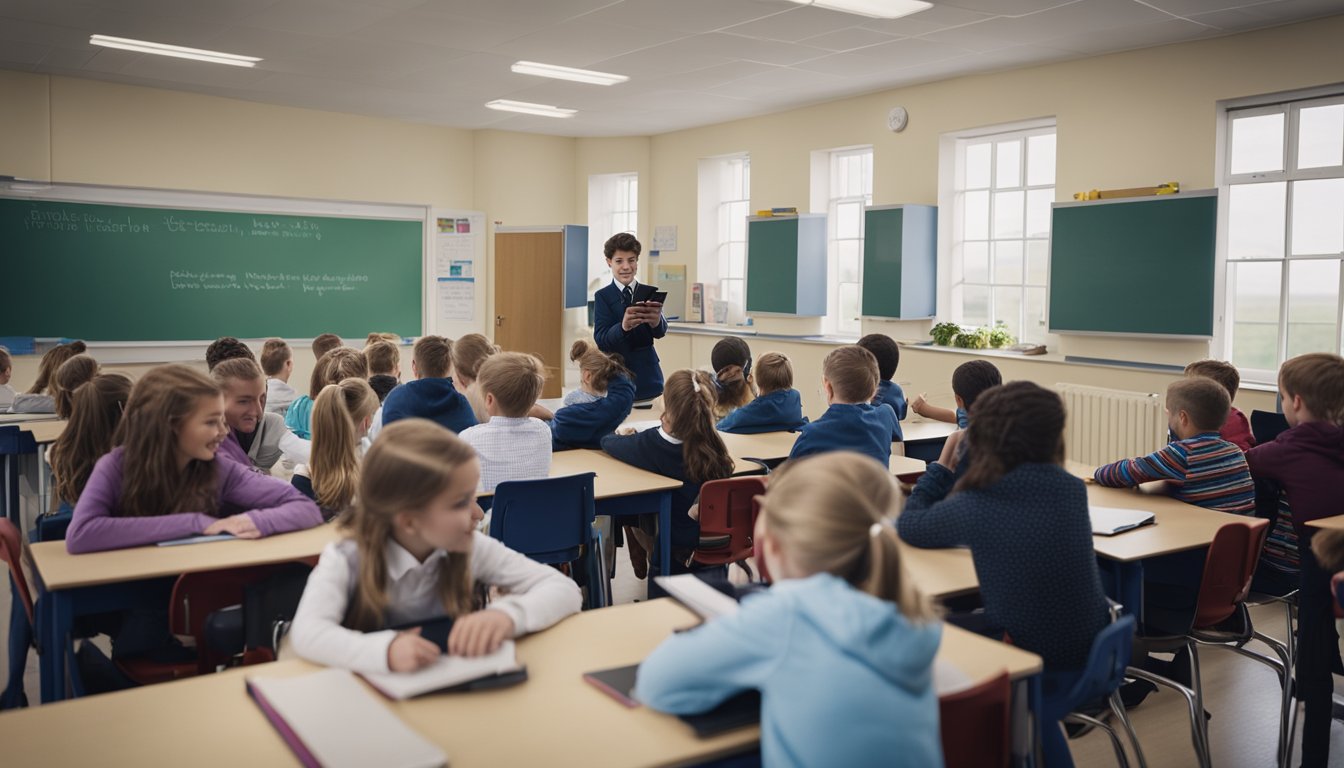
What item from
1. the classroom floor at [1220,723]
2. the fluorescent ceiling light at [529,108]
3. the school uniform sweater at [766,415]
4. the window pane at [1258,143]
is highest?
the fluorescent ceiling light at [529,108]

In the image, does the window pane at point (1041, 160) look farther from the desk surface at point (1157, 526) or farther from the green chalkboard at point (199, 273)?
the green chalkboard at point (199, 273)

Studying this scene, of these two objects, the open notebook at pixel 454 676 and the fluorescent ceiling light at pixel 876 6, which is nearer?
the open notebook at pixel 454 676

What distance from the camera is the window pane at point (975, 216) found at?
8.05 meters

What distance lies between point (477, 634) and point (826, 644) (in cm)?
70

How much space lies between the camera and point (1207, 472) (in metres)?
3.41

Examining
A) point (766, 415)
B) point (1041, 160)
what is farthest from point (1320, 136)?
point (766, 415)

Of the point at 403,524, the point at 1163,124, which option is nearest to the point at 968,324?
the point at 1163,124

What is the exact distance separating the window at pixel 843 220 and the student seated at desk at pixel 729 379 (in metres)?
3.82

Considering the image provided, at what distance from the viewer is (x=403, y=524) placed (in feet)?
6.42

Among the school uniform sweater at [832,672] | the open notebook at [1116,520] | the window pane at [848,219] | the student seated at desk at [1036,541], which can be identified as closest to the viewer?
the school uniform sweater at [832,672]

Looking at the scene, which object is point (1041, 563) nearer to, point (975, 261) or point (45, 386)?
point (45, 386)

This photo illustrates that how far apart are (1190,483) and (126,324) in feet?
27.5

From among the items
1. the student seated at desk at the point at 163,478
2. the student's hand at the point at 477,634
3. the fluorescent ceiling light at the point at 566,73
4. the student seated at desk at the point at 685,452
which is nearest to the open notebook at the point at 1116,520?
the student seated at desk at the point at 685,452

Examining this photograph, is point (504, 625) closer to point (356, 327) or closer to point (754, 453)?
point (754, 453)
